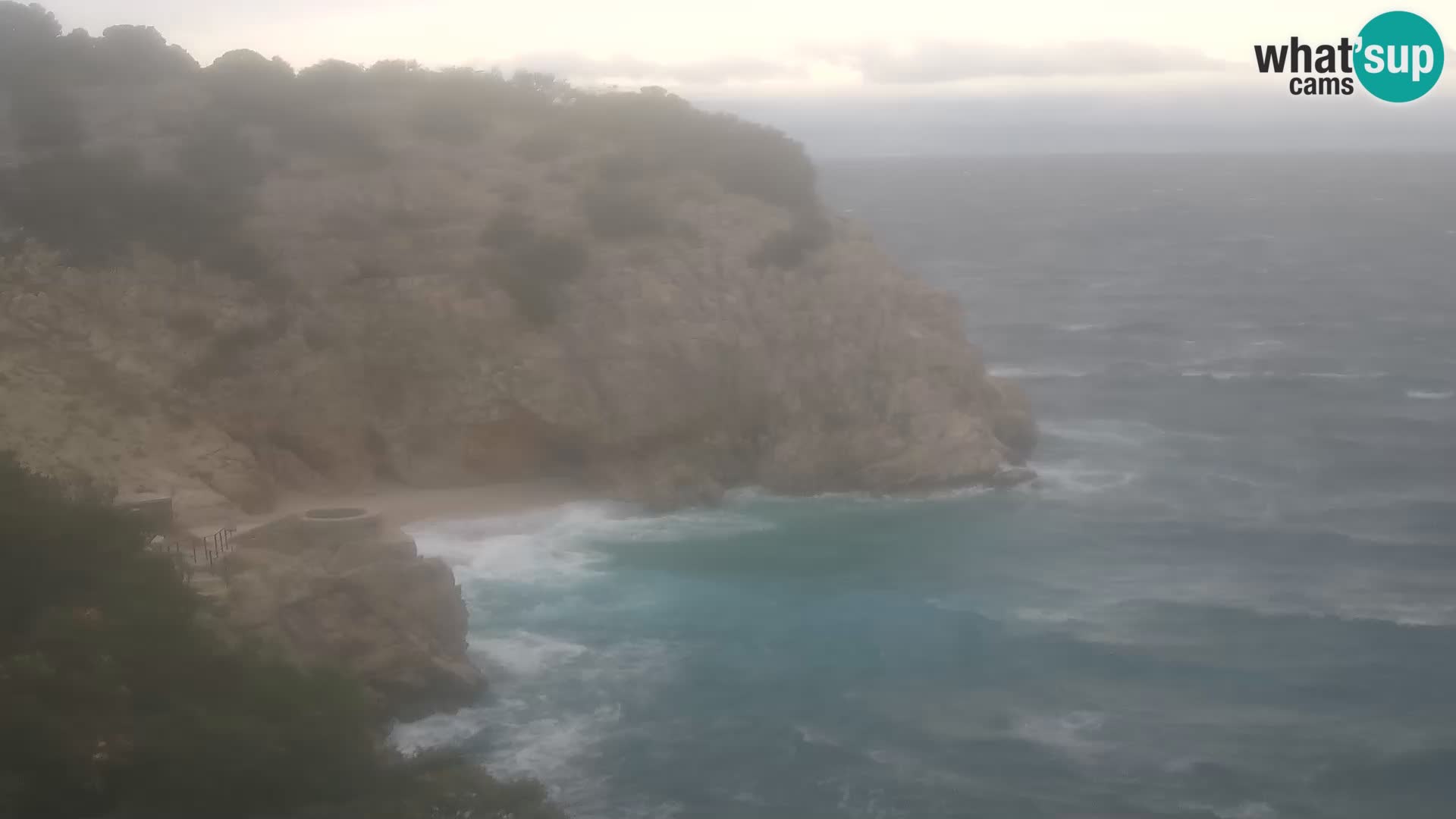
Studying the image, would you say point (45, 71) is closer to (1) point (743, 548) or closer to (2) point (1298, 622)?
(1) point (743, 548)

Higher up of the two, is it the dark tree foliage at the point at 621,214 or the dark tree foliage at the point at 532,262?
the dark tree foliage at the point at 621,214

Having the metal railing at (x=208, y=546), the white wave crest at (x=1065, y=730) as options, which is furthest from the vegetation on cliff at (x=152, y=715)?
the white wave crest at (x=1065, y=730)

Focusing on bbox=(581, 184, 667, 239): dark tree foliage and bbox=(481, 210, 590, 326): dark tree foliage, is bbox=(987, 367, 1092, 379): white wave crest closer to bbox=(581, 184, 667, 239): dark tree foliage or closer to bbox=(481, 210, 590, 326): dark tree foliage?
bbox=(581, 184, 667, 239): dark tree foliage

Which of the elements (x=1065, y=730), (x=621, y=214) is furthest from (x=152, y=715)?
(x=621, y=214)

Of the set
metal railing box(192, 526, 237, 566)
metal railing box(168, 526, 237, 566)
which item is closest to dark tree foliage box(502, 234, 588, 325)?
metal railing box(192, 526, 237, 566)

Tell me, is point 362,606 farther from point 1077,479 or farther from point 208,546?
point 1077,479

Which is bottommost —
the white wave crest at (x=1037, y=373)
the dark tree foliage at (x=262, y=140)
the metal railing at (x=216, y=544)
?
the white wave crest at (x=1037, y=373)

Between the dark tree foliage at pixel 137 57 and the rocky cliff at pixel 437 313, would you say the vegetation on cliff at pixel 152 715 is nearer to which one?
the rocky cliff at pixel 437 313
